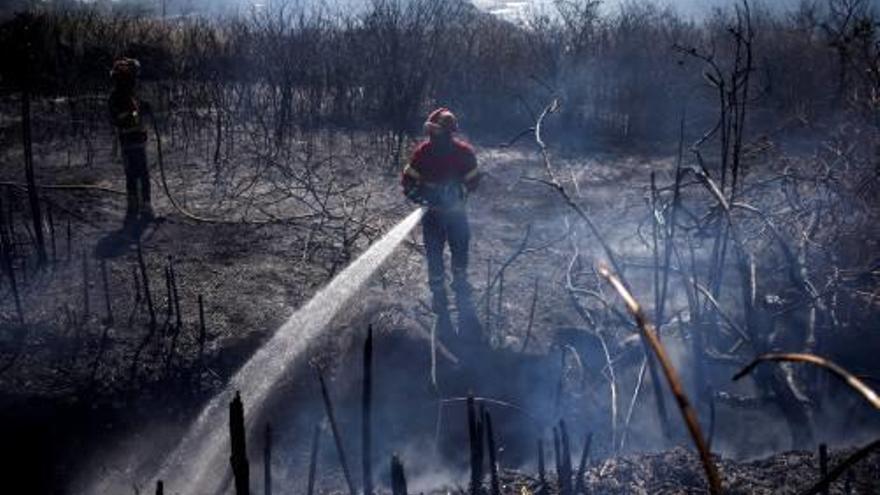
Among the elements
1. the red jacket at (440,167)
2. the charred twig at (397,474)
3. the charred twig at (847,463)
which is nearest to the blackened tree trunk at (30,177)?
the red jacket at (440,167)

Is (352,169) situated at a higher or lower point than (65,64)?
lower

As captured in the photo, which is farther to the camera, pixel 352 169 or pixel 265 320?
pixel 352 169

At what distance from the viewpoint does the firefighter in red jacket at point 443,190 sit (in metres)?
6.86

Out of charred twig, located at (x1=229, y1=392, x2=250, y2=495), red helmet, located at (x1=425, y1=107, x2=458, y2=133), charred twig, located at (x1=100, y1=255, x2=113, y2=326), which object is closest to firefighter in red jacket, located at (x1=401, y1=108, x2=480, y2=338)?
red helmet, located at (x1=425, y1=107, x2=458, y2=133)

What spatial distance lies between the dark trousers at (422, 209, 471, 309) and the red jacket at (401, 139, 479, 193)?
39 centimetres

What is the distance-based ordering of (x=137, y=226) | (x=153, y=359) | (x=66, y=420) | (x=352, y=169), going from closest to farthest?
(x=66, y=420)
(x=153, y=359)
(x=137, y=226)
(x=352, y=169)

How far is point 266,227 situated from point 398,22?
6861mm

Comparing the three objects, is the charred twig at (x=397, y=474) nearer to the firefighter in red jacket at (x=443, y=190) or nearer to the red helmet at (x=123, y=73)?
the firefighter in red jacket at (x=443, y=190)

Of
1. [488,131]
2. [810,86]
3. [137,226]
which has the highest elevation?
[810,86]

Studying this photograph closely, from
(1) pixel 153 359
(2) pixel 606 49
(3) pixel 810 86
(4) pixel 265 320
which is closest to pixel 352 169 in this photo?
(4) pixel 265 320

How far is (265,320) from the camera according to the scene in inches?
281

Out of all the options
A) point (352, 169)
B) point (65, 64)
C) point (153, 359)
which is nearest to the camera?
point (153, 359)

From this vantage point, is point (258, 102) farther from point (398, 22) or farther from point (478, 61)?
point (478, 61)

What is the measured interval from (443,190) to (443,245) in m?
0.73
